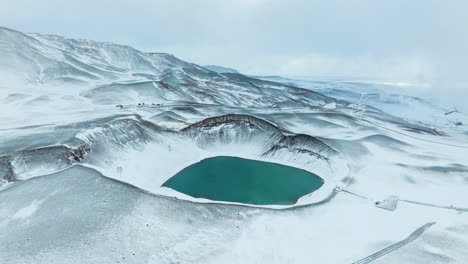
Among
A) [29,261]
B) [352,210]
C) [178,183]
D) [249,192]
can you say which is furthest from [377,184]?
[29,261]

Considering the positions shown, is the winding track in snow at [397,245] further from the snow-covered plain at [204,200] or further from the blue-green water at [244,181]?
the blue-green water at [244,181]

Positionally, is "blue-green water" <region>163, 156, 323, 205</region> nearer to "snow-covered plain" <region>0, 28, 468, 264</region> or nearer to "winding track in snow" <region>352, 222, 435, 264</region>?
"snow-covered plain" <region>0, 28, 468, 264</region>

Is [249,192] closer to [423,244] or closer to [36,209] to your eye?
[423,244]

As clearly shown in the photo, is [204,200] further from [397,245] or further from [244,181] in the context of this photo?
[397,245]

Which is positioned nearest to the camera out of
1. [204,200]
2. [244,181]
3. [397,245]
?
→ [397,245]

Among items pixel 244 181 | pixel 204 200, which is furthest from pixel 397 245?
pixel 244 181

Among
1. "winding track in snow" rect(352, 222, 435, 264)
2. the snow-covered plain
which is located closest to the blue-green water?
the snow-covered plain

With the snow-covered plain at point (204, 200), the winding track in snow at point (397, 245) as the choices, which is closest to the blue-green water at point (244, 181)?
the snow-covered plain at point (204, 200)
